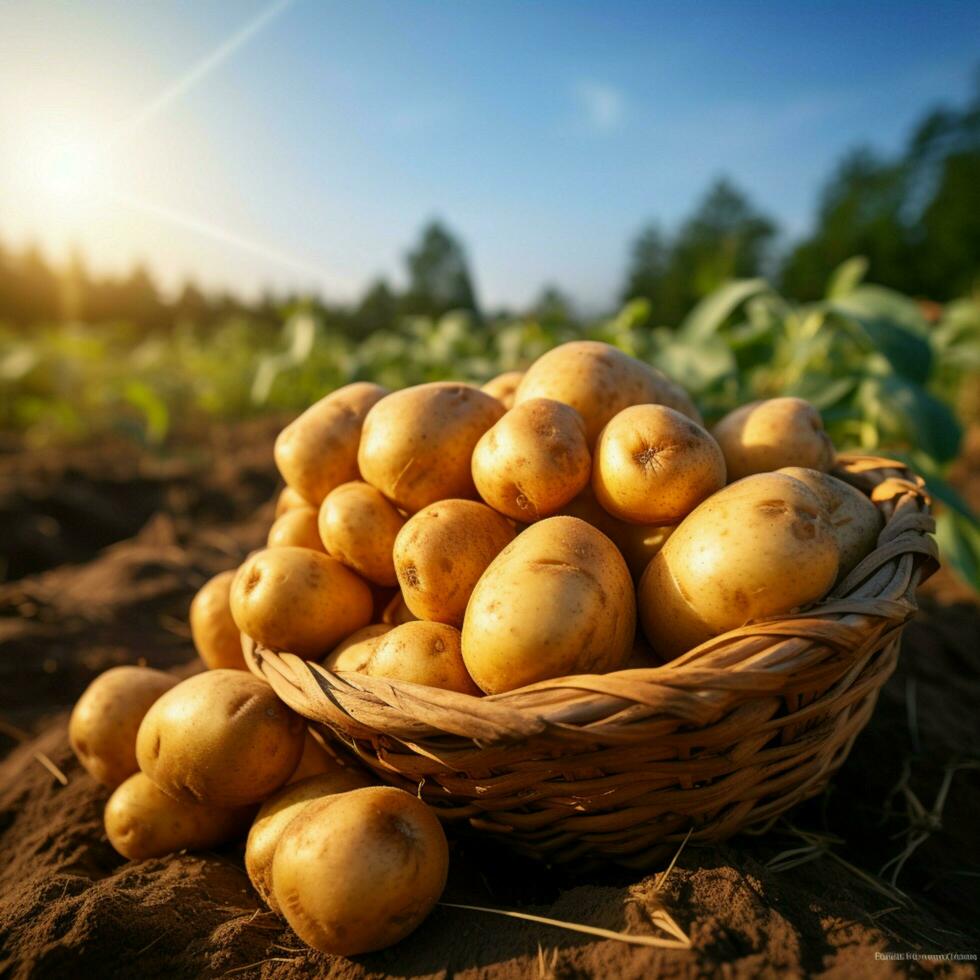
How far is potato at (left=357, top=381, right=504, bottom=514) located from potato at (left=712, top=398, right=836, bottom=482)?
2.04ft

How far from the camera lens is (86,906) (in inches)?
47.3

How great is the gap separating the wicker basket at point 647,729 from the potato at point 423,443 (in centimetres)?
48

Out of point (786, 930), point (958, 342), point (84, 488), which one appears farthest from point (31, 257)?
point (786, 930)

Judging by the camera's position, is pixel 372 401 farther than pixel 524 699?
Yes

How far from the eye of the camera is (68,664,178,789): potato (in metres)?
1.59

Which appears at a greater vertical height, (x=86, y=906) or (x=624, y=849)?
(x=86, y=906)

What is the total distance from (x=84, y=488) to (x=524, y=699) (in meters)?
4.81

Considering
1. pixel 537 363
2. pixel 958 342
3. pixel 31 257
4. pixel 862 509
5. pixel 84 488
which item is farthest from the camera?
pixel 31 257

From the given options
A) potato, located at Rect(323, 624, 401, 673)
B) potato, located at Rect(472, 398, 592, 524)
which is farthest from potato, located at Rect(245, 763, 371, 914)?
potato, located at Rect(472, 398, 592, 524)

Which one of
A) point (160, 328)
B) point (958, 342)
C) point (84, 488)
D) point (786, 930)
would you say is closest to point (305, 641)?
point (786, 930)

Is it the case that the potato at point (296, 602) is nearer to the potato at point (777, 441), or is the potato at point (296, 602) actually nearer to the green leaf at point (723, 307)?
the potato at point (777, 441)

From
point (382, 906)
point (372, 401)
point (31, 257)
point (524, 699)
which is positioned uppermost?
point (31, 257)

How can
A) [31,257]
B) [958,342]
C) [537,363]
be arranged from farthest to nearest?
[31,257] → [958,342] → [537,363]

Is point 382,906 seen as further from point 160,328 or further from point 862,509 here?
point 160,328
